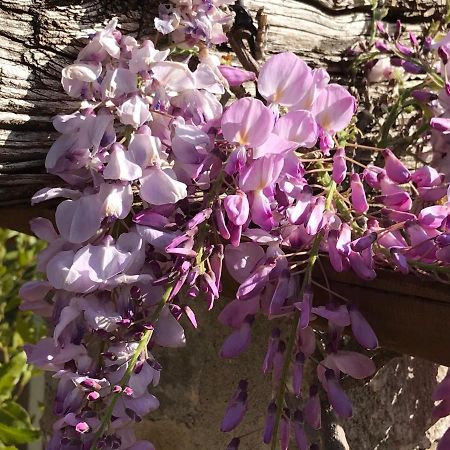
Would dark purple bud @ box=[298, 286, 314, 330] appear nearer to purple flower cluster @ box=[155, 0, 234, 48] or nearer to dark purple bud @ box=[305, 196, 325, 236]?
dark purple bud @ box=[305, 196, 325, 236]

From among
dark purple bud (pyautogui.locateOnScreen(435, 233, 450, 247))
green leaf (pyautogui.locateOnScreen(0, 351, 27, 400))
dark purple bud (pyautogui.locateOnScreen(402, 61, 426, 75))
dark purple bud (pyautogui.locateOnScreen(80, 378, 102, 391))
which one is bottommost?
green leaf (pyautogui.locateOnScreen(0, 351, 27, 400))

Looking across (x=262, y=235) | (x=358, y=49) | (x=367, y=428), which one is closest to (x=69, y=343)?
(x=262, y=235)

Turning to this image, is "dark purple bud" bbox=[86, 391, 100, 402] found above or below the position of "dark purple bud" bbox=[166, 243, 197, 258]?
below

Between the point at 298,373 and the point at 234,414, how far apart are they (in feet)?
0.24

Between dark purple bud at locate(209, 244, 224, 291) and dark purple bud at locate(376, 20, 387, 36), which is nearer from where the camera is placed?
dark purple bud at locate(209, 244, 224, 291)

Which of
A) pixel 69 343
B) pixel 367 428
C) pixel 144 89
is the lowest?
pixel 367 428

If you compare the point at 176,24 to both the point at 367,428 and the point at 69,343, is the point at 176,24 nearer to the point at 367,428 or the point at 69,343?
the point at 69,343

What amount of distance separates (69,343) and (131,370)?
3.0 inches

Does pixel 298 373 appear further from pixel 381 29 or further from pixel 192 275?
pixel 381 29

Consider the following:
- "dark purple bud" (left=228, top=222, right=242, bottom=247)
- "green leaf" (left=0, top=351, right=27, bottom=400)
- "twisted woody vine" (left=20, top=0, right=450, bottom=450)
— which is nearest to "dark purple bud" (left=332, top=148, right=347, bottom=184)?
"twisted woody vine" (left=20, top=0, right=450, bottom=450)

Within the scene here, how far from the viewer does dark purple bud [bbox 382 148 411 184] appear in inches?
27.5

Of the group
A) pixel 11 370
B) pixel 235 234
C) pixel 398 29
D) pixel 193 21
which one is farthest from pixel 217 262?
pixel 11 370

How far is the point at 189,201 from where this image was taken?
2.39 feet

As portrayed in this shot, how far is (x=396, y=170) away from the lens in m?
0.70
